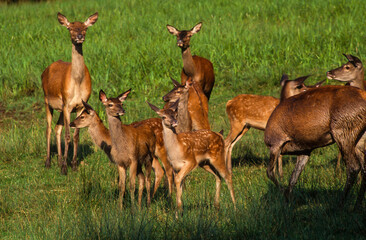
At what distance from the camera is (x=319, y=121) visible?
6445 millimetres

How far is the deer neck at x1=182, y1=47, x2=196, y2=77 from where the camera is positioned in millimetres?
11523

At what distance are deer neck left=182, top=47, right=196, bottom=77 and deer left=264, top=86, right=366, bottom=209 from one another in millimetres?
4742

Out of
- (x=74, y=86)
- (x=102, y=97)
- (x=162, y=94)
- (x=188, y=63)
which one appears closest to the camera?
(x=102, y=97)

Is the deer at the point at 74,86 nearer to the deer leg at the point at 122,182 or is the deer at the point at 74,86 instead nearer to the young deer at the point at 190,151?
the deer leg at the point at 122,182

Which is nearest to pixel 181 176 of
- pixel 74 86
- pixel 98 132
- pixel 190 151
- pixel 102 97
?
pixel 190 151

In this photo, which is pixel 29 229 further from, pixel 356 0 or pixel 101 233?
pixel 356 0

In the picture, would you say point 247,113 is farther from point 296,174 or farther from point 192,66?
point 296,174

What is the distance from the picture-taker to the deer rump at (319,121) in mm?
6234

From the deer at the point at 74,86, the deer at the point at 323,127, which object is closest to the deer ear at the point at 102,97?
the deer at the point at 74,86


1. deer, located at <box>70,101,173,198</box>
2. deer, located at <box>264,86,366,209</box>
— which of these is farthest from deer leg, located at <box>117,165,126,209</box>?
deer, located at <box>264,86,366,209</box>

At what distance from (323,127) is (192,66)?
18.0 ft

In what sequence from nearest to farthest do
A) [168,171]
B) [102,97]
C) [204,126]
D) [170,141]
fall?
[170,141], [102,97], [168,171], [204,126]

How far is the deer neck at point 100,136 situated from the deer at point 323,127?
7.72 ft

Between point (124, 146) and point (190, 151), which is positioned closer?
point (190, 151)
